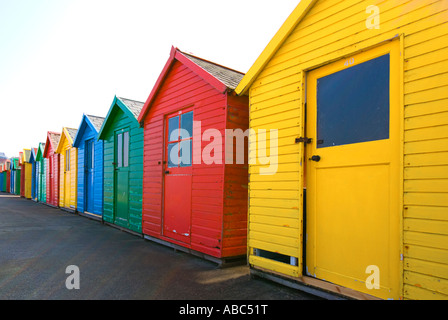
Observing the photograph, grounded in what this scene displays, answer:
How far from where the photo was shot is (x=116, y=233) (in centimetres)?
880

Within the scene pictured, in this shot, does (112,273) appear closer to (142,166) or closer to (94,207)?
(142,166)

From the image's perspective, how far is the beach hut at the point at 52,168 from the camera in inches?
667

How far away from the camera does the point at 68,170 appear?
1505 centimetres

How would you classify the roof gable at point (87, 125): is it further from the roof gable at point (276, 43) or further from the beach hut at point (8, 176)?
the beach hut at point (8, 176)

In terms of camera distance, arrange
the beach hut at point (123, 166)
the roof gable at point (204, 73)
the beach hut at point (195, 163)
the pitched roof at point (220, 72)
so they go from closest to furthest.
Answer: the beach hut at point (195, 163), the roof gable at point (204, 73), the pitched roof at point (220, 72), the beach hut at point (123, 166)

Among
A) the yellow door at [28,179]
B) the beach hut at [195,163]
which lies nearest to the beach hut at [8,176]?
the yellow door at [28,179]

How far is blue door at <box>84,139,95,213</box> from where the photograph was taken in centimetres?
1222

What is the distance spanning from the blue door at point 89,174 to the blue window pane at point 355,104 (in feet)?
33.2

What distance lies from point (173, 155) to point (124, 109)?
2.95 meters

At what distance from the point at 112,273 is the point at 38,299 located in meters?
1.20

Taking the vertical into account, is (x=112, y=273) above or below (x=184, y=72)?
below

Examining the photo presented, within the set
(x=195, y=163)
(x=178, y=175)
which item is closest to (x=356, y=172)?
(x=195, y=163)

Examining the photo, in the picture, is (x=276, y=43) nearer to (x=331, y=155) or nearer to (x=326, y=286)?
(x=331, y=155)

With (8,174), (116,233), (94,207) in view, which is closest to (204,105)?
(116,233)
